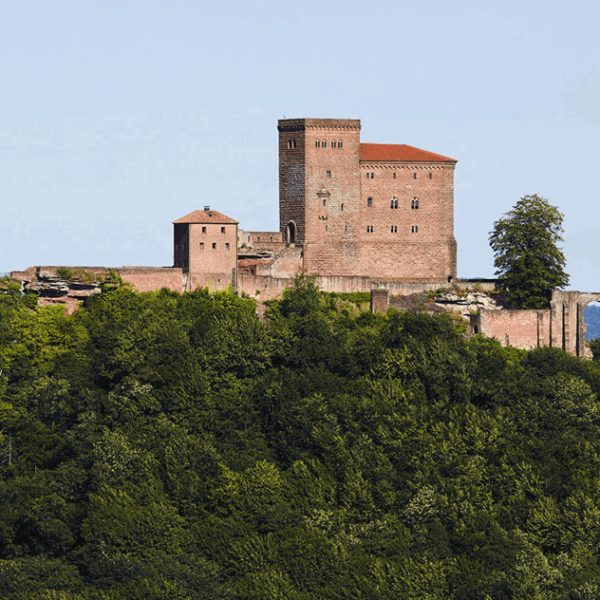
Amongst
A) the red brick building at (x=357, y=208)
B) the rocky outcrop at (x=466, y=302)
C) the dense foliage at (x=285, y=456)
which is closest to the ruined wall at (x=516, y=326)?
the dense foliage at (x=285, y=456)

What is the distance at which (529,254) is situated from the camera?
76875 millimetres

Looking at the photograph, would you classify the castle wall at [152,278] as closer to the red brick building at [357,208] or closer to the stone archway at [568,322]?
the red brick building at [357,208]

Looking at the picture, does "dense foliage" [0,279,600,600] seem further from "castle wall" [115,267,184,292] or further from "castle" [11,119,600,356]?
"castle" [11,119,600,356]

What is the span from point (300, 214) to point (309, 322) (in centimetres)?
1040

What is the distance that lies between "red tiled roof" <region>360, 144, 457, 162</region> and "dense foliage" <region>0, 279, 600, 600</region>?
9.86 meters

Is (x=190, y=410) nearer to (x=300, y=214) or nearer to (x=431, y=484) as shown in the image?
(x=431, y=484)

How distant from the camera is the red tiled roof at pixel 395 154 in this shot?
81.1m

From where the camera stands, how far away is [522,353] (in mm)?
73000

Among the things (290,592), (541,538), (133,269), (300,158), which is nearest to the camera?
(290,592)

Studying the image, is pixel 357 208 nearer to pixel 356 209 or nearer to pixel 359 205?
pixel 356 209

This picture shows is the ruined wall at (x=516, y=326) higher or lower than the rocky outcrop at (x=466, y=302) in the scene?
lower

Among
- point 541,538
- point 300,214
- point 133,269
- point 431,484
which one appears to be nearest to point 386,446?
point 431,484

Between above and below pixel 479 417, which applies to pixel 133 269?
above

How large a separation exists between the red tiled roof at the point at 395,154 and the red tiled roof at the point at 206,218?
9.65m
